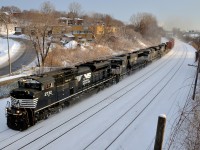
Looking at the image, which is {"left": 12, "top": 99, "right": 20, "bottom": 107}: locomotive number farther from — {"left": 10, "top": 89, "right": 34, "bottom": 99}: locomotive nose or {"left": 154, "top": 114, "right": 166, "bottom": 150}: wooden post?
{"left": 154, "top": 114, "right": 166, "bottom": 150}: wooden post

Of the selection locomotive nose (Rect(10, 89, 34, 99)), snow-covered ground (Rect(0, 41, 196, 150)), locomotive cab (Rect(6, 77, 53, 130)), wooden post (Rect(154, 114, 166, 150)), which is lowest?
snow-covered ground (Rect(0, 41, 196, 150))

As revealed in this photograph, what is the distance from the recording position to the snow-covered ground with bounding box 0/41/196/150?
1215 cm

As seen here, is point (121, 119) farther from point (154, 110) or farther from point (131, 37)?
point (131, 37)

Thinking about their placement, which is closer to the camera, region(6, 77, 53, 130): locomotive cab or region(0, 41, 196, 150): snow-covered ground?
region(0, 41, 196, 150): snow-covered ground

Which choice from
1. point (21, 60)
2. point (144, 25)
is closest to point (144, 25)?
point (144, 25)

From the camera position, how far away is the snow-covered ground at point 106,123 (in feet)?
39.9

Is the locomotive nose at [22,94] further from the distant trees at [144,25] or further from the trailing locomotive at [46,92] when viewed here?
the distant trees at [144,25]

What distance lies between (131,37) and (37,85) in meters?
81.1

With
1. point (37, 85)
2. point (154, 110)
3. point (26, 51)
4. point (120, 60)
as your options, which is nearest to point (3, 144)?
point (37, 85)

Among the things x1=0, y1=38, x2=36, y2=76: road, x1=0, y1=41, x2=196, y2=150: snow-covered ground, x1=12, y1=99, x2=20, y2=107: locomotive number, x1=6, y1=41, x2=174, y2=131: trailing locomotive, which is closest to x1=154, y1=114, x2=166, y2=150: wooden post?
x1=0, y1=41, x2=196, y2=150: snow-covered ground

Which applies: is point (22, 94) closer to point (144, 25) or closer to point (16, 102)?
point (16, 102)

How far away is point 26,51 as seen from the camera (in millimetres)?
50219

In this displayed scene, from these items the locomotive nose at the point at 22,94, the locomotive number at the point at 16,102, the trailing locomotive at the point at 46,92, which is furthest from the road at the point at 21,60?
the locomotive nose at the point at 22,94

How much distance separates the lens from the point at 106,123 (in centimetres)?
1477
